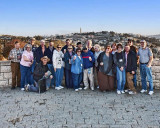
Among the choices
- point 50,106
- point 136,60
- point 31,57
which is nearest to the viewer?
point 50,106

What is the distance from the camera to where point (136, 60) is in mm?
6348

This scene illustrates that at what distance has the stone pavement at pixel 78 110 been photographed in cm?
441

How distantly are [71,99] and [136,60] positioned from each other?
8.08ft

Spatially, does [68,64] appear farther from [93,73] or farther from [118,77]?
[118,77]

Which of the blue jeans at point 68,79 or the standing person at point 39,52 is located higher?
the standing person at point 39,52

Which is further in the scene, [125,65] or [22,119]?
[125,65]

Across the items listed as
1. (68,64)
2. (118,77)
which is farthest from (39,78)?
(118,77)

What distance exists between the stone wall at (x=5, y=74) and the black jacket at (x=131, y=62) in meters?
4.24

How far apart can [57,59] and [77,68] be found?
2.52 ft

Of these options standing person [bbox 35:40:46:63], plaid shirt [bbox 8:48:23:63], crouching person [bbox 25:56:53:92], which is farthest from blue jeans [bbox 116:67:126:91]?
plaid shirt [bbox 8:48:23:63]

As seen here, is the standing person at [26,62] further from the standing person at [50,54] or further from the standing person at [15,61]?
the standing person at [50,54]

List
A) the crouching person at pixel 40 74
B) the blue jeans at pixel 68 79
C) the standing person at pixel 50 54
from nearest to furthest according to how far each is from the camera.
→ the crouching person at pixel 40 74, the standing person at pixel 50 54, the blue jeans at pixel 68 79

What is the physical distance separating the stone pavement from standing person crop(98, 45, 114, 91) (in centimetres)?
31

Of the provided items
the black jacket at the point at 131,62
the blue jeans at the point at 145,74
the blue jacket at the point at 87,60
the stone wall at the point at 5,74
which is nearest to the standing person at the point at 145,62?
the blue jeans at the point at 145,74
